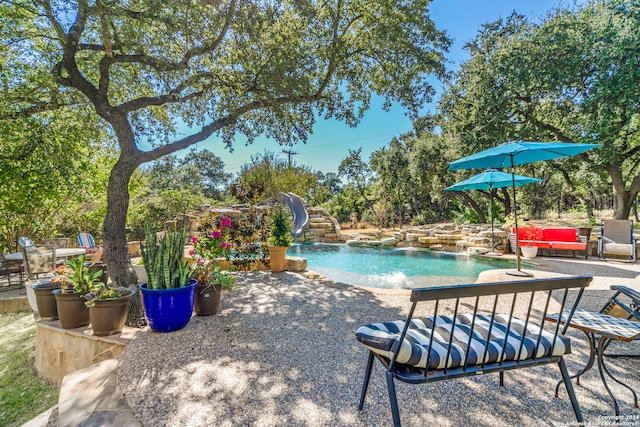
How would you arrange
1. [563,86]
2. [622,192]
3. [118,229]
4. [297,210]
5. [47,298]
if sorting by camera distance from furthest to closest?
[297,210] → [622,192] → [563,86] → [118,229] → [47,298]

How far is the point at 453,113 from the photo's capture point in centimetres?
1152

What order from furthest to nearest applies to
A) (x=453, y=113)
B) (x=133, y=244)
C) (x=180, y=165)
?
(x=180, y=165) < (x=453, y=113) < (x=133, y=244)

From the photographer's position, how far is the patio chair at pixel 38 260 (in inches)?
183

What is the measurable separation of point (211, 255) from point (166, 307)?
3.56ft

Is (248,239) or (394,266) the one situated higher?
→ (248,239)

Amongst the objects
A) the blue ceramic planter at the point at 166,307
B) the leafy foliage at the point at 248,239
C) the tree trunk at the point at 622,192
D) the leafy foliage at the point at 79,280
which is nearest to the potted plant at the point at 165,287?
the blue ceramic planter at the point at 166,307

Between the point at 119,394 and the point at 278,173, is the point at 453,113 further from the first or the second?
the point at 119,394

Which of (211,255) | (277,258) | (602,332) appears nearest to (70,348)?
(211,255)

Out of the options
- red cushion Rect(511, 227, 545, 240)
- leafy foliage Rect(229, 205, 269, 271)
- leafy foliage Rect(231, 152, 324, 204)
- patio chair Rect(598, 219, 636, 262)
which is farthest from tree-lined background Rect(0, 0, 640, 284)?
leafy foliage Rect(231, 152, 324, 204)

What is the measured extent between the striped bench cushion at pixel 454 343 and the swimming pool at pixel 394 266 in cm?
411

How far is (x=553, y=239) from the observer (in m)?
8.17

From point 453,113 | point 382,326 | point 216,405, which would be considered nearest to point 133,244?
point 216,405

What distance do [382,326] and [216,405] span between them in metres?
1.21

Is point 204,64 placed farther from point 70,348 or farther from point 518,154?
point 518,154
